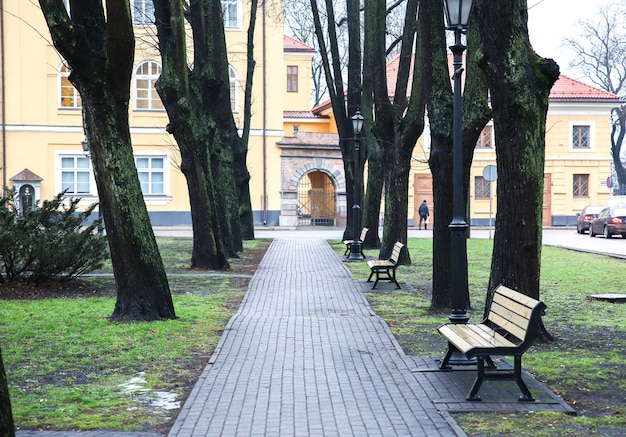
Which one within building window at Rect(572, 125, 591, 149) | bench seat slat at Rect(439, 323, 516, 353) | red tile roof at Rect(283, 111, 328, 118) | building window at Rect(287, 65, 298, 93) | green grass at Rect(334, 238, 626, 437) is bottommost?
green grass at Rect(334, 238, 626, 437)

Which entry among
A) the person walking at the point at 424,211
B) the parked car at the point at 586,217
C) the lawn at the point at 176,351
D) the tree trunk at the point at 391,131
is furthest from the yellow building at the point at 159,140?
the lawn at the point at 176,351

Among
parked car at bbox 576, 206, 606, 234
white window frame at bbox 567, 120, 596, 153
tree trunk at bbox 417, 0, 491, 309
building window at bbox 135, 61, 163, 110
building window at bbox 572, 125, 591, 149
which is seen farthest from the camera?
building window at bbox 572, 125, 591, 149

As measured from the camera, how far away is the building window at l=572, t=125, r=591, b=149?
5444cm

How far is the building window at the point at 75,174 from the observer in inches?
1864

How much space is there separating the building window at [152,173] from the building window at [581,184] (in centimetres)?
2525

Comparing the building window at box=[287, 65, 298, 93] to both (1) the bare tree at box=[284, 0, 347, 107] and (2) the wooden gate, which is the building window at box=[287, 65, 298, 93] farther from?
(2) the wooden gate

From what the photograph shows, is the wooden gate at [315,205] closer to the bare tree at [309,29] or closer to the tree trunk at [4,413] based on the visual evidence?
the bare tree at [309,29]

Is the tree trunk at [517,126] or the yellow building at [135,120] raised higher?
the yellow building at [135,120]

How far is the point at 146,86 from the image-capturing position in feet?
158

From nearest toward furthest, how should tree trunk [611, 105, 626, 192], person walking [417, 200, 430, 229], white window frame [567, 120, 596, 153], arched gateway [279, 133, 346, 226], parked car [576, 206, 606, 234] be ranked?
parked car [576, 206, 606, 234] → arched gateway [279, 133, 346, 226] → person walking [417, 200, 430, 229] → white window frame [567, 120, 596, 153] → tree trunk [611, 105, 626, 192]

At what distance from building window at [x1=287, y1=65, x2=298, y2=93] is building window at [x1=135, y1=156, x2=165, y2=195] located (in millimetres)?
11589

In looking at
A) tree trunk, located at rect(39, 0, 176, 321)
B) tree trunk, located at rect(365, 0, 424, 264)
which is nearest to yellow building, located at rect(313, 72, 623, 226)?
tree trunk, located at rect(365, 0, 424, 264)

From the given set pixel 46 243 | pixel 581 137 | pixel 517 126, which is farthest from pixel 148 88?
pixel 517 126

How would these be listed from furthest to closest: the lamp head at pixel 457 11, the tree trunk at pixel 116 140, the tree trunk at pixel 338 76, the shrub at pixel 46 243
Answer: the tree trunk at pixel 338 76 → the shrub at pixel 46 243 → the tree trunk at pixel 116 140 → the lamp head at pixel 457 11
